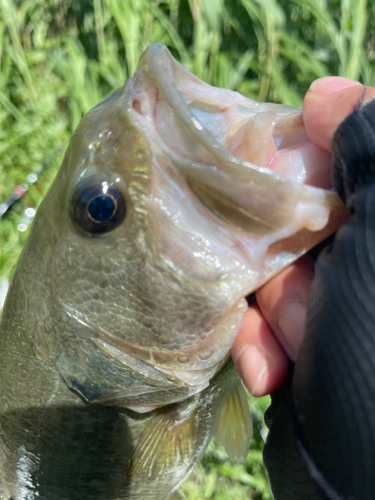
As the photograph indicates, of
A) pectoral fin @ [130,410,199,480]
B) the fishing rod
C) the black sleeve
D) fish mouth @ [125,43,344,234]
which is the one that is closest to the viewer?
the black sleeve

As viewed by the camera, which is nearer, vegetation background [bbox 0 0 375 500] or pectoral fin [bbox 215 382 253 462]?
pectoral fin [bbox 215 382 253 462]

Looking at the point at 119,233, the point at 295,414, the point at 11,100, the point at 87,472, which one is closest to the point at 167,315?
the point at 119,233

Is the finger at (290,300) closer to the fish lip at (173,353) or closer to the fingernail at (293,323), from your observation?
the fingernail at (293,323)

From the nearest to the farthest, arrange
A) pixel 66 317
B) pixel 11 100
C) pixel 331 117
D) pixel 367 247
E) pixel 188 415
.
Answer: pixel 367 247, pixel 331 117, pixel 66 317, pixel 188 415, pixel 11 100

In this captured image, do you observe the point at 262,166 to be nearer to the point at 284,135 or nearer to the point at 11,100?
the point at 284,135

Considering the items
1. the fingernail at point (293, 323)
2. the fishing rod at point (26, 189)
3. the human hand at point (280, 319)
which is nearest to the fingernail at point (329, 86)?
the human hand at point (280, 319)

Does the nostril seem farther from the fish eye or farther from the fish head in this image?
the fish eye

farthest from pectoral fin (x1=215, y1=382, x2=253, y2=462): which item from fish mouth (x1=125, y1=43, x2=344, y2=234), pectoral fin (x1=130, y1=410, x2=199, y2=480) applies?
fish mouth (x1=125, y1=43, x2=344, y2=234)
